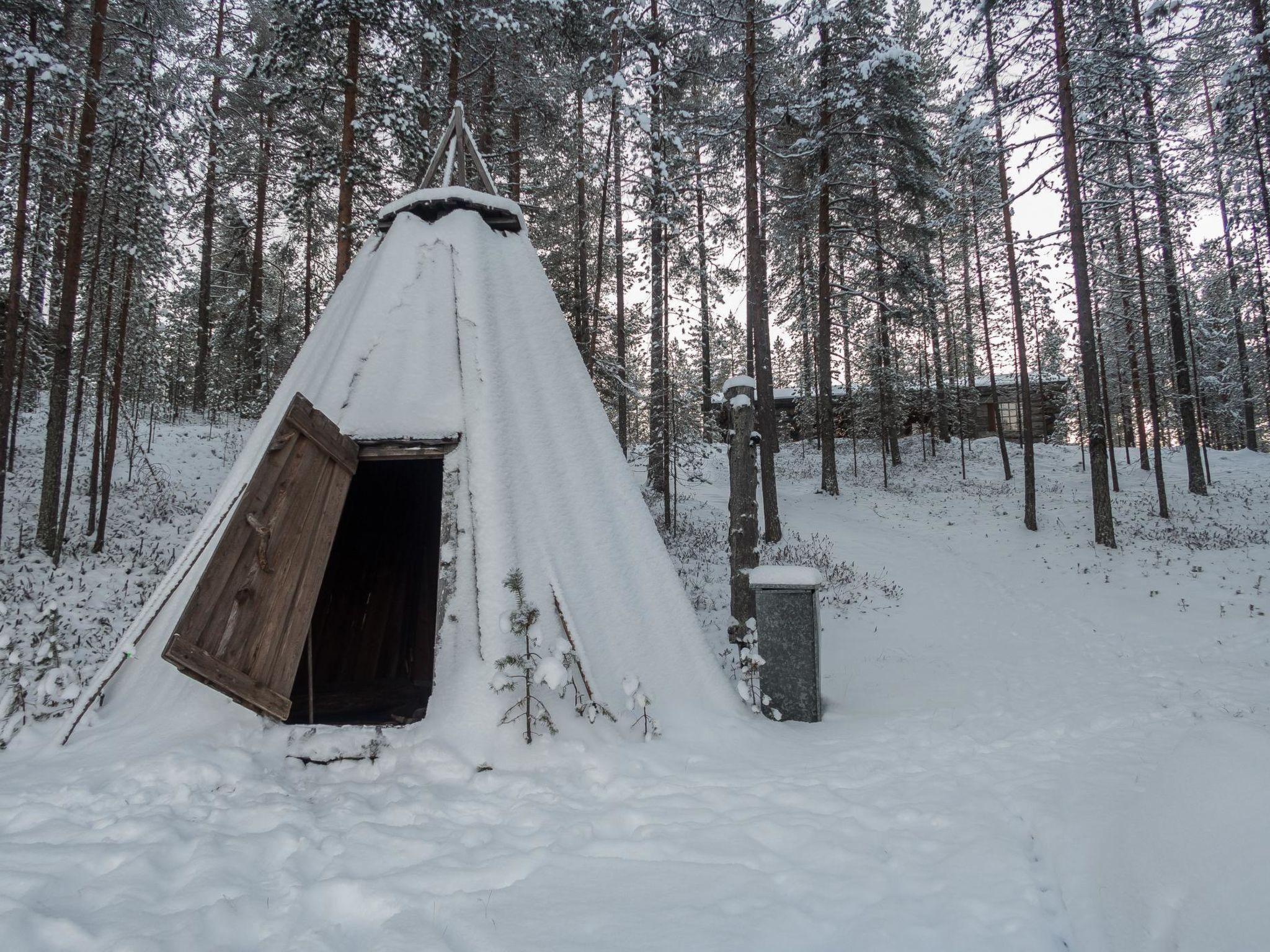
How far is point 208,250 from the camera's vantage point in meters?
20.8

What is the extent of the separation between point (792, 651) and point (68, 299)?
1128cm

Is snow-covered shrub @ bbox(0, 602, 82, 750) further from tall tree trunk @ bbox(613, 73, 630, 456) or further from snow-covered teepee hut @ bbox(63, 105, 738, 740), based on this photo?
tall tree trunk @ bbox(613, 73, 630, 456)

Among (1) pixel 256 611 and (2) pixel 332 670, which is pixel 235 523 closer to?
(1) pixel 256 611

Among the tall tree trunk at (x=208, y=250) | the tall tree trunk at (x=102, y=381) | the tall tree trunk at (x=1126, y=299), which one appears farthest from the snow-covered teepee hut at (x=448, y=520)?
the tall tree trunk at (x=1126, y=299)

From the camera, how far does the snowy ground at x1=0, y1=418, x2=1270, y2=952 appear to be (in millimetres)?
2201

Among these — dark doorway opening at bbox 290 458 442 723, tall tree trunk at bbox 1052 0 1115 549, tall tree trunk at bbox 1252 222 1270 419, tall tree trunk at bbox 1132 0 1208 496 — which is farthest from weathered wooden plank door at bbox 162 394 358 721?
tall tree trunk at bbox 1252 222 1270 419

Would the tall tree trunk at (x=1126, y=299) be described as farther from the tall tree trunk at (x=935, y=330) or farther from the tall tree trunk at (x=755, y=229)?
the tall tree trunk at (x=755, y=229)

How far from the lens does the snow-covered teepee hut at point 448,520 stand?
11.9 feet

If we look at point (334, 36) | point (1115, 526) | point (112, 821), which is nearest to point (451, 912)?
point (112, 821)

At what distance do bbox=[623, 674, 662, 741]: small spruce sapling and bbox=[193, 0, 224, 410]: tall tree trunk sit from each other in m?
15.2

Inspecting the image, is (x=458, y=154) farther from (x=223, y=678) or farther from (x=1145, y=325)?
(x=1145, y=325)

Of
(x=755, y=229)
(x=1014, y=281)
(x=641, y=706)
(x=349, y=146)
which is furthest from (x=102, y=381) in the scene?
(x=1014, y=281)

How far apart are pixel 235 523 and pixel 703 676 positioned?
3.37 metres

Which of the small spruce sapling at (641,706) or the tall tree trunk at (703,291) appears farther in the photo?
the tall tree trunk at (703,291)
